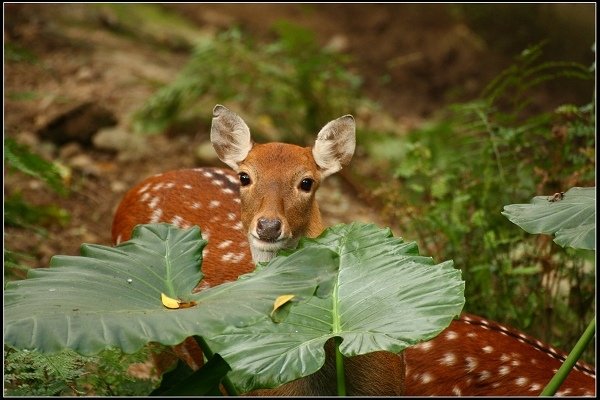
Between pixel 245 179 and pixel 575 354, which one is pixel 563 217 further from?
pixel 245 179

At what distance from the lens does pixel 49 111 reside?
837 cm

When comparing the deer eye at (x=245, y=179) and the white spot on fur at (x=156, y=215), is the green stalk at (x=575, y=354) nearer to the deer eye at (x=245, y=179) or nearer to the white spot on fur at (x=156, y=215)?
the deer eye at (x=245, y=179)

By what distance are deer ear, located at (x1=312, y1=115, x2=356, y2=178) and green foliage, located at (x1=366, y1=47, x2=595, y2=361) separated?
37.4 inches

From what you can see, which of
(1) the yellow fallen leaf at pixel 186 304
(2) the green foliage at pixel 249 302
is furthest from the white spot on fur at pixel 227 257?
(1) the yellow fallen leaf at pixel 186 304

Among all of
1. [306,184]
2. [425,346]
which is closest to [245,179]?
[306,184]

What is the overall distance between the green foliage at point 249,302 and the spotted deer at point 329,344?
1.98 feet

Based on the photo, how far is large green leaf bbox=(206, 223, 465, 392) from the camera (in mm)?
3100

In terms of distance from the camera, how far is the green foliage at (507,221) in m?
5.39

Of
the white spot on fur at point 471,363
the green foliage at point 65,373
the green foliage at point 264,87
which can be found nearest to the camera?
the green foliage at point 65,373

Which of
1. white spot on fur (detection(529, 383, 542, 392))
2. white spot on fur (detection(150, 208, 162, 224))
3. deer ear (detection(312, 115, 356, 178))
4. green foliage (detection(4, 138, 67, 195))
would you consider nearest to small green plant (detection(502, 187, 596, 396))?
white spot on fur (detection(529, 383, 542, 392))

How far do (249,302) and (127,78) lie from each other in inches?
276

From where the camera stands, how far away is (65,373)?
11.7 ft

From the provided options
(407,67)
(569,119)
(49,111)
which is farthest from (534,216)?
(407,67)

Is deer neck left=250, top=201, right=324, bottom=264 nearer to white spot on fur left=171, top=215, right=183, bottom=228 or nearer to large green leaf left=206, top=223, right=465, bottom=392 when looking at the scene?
large green leaf left=206, top=223, right=465, bottom=392
